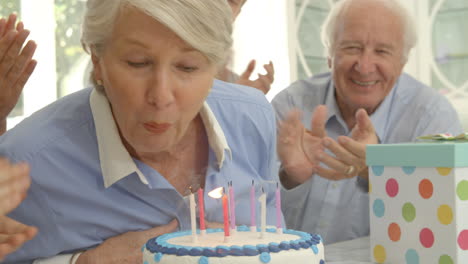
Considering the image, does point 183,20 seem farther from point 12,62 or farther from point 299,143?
point 299,143

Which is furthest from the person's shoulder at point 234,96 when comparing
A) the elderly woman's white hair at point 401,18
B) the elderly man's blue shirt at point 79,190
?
the elderly woman's white hair at point 401,18

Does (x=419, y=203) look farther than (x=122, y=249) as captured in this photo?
Yes

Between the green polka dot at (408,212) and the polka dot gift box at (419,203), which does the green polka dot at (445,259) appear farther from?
the green polka dot at (408,212)

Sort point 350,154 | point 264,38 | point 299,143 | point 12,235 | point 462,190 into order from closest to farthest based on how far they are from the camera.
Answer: point 12,235, point 462,190, point 350,154, point 299,143, point 264,38

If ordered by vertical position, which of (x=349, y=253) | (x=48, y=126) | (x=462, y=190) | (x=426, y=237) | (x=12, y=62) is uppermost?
(x=12, y=62)

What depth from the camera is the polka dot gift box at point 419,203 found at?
45.7 inches

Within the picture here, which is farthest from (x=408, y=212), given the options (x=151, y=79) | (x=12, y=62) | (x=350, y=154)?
(x=12, y=62)

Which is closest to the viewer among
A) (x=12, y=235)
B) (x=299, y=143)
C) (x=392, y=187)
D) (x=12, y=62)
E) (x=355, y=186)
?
(x=12, y=235)

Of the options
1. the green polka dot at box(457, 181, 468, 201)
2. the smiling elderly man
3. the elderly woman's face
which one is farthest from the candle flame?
the smiling elderly man

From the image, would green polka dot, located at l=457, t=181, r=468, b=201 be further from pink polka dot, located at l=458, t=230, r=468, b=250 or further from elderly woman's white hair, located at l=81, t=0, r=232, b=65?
A: elderly woman's white hair, located at l=81, t=0, r=232, b=65

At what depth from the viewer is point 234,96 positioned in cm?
148

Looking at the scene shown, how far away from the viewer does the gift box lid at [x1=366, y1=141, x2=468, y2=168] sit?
116 cm

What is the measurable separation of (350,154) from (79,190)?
769mm

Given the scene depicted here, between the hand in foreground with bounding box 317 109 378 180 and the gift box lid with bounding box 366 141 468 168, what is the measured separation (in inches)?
9.5
